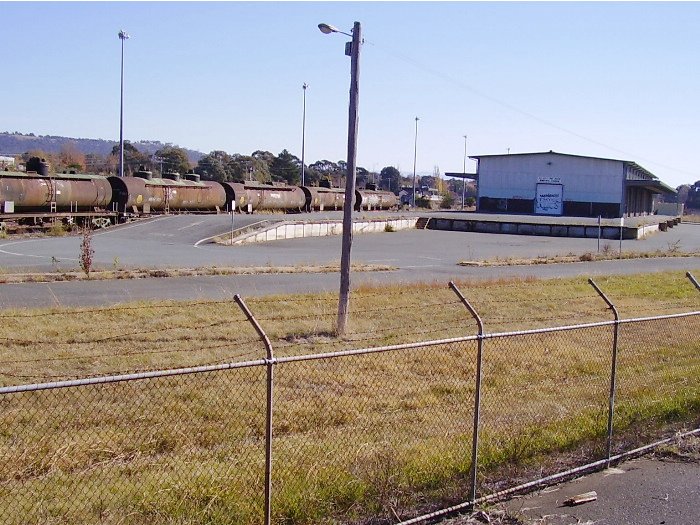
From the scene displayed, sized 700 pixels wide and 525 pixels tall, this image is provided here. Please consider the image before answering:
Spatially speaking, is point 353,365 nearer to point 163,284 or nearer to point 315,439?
point 315,439

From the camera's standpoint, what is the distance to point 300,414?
10125 millimetres

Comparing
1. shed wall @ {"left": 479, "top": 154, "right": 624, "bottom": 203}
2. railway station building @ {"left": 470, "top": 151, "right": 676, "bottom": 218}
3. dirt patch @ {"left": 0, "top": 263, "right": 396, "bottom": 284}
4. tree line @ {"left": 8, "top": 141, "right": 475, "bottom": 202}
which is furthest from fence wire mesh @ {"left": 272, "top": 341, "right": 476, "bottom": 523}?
tree line @ {"left": 8, "top": 141, "right": 475, "bottom": 202}

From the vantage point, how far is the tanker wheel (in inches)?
1705

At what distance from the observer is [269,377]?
19.5 ft

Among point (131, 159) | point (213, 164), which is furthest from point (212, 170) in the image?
point (131, 159)

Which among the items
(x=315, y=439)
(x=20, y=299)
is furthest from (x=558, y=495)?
(x=20, y=299)

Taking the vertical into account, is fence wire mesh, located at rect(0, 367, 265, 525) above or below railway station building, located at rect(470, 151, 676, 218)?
below

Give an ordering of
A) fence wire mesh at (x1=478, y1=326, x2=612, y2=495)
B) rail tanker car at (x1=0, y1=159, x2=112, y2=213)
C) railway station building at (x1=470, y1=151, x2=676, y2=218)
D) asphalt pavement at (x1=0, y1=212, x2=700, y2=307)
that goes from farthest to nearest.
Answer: railway station building at (x1=470, y1=151, x2=676, y2=218), rail tanker car at (x1=0, y1=159, x2=112, y2=213), asphalt pavement at (x1=0, y1=212, x2=700, y2=307), fence wire mesh at (x1=478, y1=326, x2=612, y2=495)

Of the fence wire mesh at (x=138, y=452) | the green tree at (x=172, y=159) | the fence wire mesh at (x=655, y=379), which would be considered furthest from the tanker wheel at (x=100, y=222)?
the green tree at (x=172, y=159)

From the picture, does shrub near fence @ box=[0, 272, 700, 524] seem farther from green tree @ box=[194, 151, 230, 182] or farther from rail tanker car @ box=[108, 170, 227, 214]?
green tree @ box=[194, 151, 230, 182]

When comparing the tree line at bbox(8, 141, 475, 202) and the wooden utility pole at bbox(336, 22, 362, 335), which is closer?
the wooden utility pole at bbox(336, 22, 362, 335)

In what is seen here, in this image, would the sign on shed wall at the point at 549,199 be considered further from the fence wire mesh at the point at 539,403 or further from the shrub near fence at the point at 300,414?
the fence wire mesh at the point at 539,403

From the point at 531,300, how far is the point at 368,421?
13135 millimetres

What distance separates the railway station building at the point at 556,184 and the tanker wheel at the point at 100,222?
5362 centimetres
